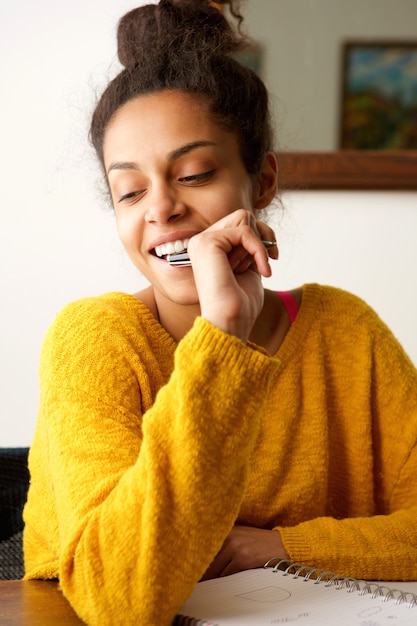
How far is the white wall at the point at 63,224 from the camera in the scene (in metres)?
2.44

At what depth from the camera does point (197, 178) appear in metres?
1.22

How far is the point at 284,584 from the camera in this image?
0.94 m

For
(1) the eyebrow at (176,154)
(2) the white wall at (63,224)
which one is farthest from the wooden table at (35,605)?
(2) the white wall at (63,224)

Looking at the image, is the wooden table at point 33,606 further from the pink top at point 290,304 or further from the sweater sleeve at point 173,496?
the pink top at point 290,304

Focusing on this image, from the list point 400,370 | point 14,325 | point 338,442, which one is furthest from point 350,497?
point 14,325

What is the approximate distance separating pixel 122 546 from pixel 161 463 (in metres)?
0.09

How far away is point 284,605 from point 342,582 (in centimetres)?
12

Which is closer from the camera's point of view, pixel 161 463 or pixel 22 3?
pixel 161 463

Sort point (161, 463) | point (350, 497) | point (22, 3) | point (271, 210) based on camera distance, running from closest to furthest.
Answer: point (161, 463) → point (350, 497) → point (271, 210) → point (22, 3)

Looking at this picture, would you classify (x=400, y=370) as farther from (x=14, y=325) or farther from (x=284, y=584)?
(x=14, y=325)

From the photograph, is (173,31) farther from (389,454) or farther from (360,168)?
(360,168)

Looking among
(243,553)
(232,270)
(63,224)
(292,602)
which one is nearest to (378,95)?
(63,224)

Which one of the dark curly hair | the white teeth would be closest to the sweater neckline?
the white teeth

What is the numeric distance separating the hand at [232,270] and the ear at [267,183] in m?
0.26
